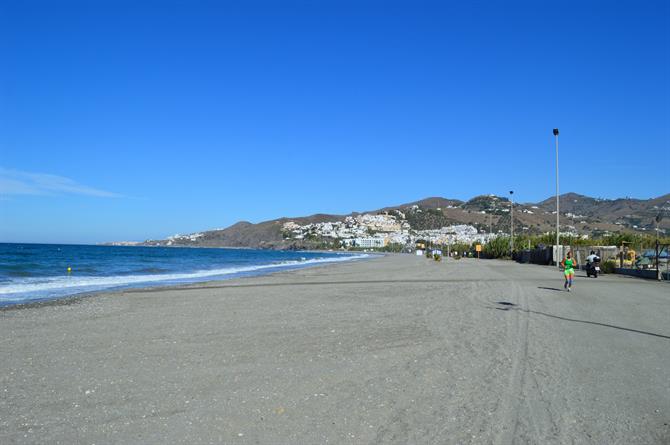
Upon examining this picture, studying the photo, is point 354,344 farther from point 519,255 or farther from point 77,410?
point 519,255

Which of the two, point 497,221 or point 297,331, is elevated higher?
point 497,221

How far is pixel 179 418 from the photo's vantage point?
5.13 meters

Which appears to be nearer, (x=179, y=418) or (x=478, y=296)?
(x=179, y=418)

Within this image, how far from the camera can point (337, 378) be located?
259 inches

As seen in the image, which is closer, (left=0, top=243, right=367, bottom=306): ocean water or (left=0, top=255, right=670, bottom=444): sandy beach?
(left=0, top=255, right=670, bottom=444): sandy beach

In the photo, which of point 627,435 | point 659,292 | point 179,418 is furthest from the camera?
point 659,292

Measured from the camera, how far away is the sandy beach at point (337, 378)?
191 inches

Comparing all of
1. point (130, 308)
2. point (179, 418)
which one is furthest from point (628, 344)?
point (130, 308)

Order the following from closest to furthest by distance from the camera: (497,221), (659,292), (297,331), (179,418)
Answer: (179,418)
(297,331)
(659,292)
(497,221)

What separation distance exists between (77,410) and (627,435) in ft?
17.1

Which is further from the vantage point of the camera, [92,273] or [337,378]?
[92,273]

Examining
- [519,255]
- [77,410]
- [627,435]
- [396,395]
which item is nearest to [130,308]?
[77,410]

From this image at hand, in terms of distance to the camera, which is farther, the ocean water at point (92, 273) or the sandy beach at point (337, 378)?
the ocean water at point (92, 273)

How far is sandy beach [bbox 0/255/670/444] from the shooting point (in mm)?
4844
